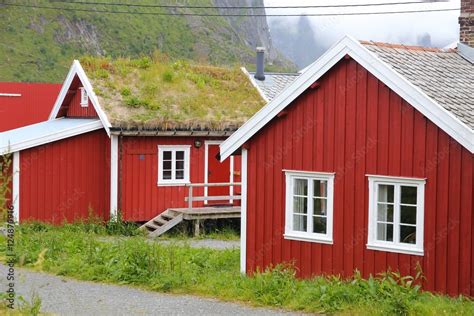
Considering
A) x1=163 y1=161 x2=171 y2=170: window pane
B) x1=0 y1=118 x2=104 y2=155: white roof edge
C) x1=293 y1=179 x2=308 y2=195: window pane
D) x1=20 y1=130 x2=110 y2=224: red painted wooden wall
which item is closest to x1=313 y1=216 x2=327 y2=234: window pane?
x1=293 y1=179 x2=308 y2=195: window pane

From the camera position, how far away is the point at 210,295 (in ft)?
49.2

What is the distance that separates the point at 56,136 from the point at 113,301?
12224 millimetres

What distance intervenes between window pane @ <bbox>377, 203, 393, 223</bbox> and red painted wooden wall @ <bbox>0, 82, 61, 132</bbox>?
27.8m

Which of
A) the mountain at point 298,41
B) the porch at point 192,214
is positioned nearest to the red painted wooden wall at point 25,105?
the porch at point 192,214

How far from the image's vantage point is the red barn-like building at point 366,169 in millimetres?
14039

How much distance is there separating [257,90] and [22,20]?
58674mm

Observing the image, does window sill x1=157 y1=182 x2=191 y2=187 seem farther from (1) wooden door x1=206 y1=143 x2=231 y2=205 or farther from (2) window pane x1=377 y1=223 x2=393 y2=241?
(2) window pane x1=377 y1=223 x2=393 y2=241

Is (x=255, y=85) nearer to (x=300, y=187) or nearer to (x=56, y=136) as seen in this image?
(x=56, y=136)

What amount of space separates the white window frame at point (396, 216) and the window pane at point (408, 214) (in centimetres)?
7

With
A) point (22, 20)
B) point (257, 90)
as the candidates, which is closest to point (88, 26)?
point (22, 20)

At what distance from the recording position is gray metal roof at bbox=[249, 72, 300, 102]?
3160 cm

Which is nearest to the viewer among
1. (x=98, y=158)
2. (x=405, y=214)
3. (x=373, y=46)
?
(x=405, y=214)

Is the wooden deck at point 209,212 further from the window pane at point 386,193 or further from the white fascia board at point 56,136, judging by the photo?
the window pane at point 386,193

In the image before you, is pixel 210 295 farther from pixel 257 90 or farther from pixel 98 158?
pixel 257 90
